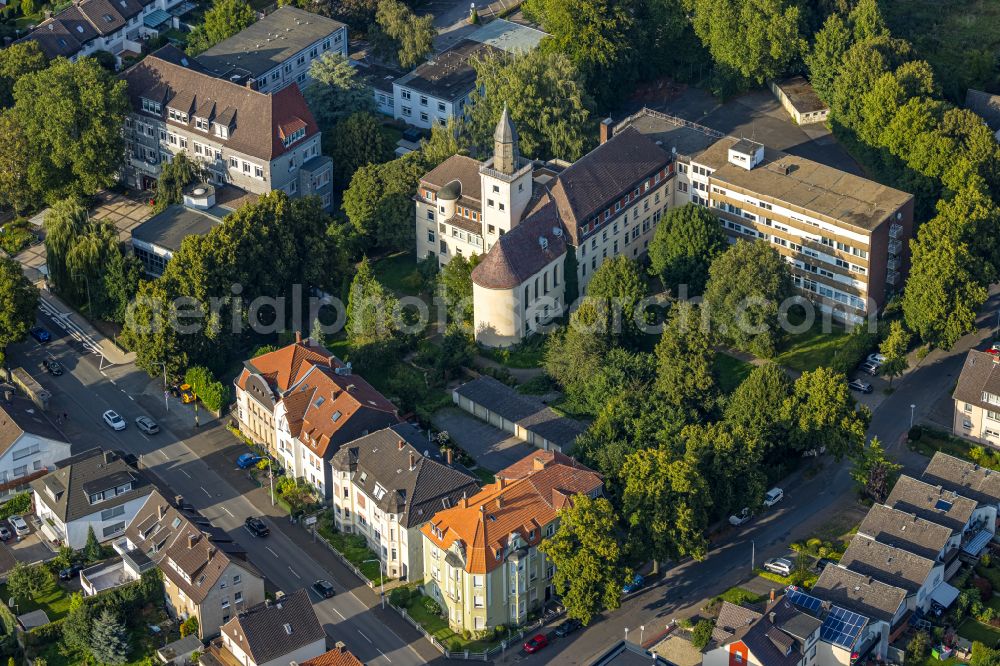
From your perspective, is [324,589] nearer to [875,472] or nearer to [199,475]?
[199,475]

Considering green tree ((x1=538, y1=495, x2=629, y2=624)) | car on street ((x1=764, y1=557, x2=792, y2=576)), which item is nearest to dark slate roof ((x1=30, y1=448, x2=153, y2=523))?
green tree ((x1=538, y1=495, x2=629, y2=624))

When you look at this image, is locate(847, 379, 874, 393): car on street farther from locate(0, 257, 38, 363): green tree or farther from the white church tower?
locate(0, 257, 38, 363): green tree

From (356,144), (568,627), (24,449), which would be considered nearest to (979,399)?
(568,627)

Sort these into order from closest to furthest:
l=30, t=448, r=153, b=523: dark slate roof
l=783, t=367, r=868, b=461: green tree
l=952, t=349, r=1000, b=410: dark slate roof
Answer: l=30, t=448, r=153, b=523: dark slate roof
l=783, t=367, r=868, b=461: green tree
l=952, t=349, r=1000, b=410: dark slate roof

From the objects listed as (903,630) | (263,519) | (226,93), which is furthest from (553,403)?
(226,93)

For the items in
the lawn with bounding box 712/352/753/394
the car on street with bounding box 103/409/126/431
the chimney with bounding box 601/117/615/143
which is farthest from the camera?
the chimney with bounding box 601/117/615/143

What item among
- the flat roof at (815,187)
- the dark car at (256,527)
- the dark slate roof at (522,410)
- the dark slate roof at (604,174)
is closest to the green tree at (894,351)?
the flat roof at (815,187)
